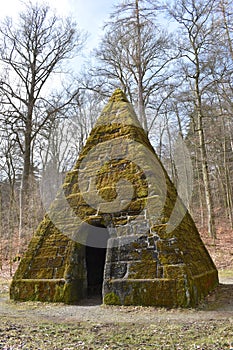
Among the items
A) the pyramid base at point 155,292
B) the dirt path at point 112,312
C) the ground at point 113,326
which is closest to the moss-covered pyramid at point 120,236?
the pyramid base at point 155,292

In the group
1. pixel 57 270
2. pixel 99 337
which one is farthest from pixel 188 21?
pixel 99 337

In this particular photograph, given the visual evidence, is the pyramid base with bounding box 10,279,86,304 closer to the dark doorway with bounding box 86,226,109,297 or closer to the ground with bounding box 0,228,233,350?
the ground with bounding box 0,228,233,350

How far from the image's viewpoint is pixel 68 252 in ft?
20.3

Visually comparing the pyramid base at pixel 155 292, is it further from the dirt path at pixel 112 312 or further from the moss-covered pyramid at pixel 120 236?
the dirt path at pixel 112 312

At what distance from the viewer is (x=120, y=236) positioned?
233 inches

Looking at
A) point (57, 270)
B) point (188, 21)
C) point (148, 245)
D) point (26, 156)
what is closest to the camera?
point (148, 245)

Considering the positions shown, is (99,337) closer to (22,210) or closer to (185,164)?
(22,210)

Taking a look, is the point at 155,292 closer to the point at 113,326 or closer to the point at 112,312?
the point at 112,312

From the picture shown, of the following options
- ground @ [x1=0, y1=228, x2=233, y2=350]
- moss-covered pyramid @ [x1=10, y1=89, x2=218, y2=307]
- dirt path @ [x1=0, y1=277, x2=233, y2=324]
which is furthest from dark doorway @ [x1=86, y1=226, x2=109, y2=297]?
dirt path @ [x1=0, y1=277, x2=233, y2=324]

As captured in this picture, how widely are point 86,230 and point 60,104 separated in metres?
12.9

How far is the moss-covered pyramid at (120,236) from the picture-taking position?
5.43 meters

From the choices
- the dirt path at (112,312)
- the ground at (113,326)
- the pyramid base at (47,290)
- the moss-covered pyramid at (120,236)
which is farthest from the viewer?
the pyramid base at (47,290)

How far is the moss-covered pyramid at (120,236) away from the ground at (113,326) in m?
0.29

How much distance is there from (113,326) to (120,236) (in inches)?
72.2
